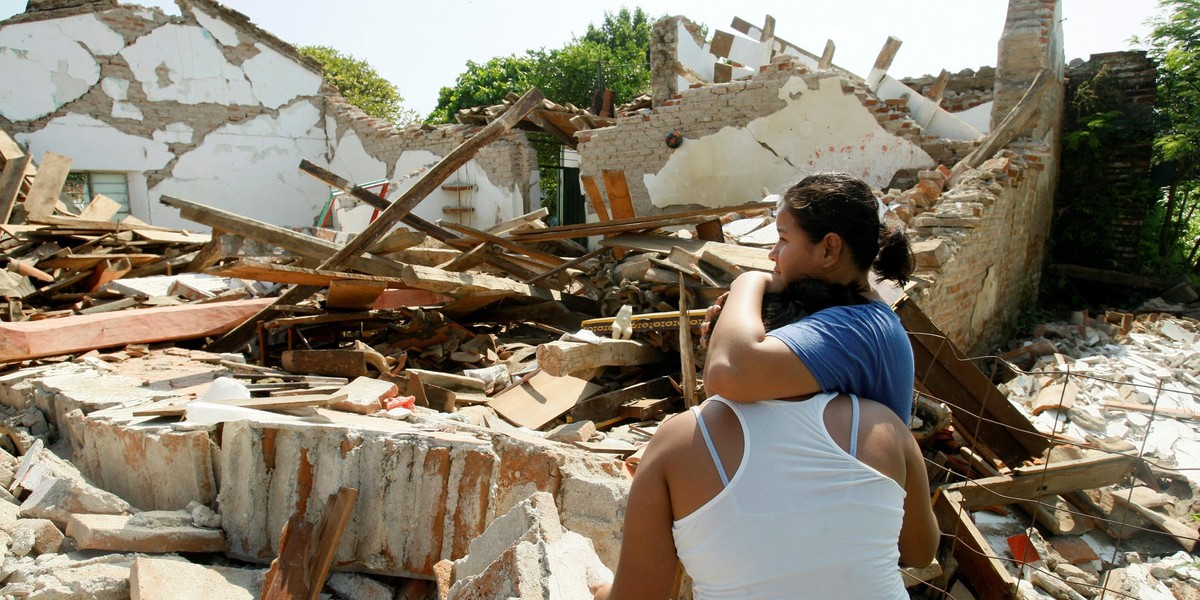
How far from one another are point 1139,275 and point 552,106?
32.6 feet

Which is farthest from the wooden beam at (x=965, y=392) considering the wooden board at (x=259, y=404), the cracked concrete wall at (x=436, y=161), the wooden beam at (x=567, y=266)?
the cracked concrete wall at (x=436, y=161)

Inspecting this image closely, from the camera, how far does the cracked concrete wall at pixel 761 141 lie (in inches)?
360

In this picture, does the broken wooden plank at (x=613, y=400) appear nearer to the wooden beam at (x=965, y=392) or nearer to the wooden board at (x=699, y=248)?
the wooden board at (x=699, y=248)

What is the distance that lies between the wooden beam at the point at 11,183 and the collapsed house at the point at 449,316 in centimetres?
5

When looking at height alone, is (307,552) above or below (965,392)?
below

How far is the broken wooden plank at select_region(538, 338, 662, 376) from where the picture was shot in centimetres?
458

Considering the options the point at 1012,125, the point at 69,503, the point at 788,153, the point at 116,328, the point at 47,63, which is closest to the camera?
the point at 69,503

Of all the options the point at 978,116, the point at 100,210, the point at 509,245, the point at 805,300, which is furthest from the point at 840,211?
the point at 978,116

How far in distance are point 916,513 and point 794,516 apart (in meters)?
0.44

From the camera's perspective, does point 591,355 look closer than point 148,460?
No

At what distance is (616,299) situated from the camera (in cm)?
629

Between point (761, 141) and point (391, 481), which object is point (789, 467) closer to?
point (391, 481)

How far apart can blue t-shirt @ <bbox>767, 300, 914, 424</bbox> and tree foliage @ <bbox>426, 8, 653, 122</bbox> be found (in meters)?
19.2

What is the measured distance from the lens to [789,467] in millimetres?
1254
